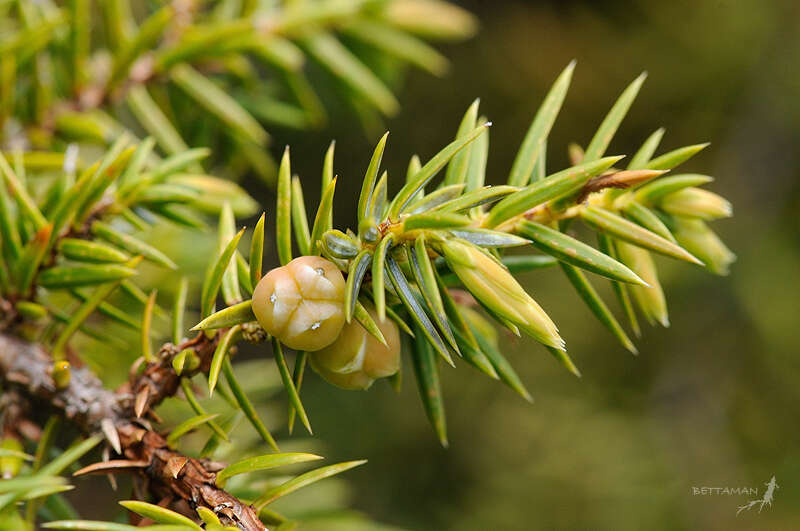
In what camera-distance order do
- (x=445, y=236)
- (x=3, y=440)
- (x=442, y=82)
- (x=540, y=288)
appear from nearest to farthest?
(x=445, y=236) → (x=3, y=440) → (x=540, y=288) → (x=442, y=82)

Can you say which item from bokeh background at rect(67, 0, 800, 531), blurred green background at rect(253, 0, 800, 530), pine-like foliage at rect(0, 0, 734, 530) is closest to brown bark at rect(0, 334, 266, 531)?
pine-like foliage at rect(0, 0, 734, 530)

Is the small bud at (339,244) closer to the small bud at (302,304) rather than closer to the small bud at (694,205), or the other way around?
the small bud at (302,304)

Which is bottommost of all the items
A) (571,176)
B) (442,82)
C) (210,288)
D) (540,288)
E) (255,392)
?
(255,392)

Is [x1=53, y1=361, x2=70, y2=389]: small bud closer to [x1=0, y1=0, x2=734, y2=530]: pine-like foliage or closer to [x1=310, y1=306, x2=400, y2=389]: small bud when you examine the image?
[x1=0, y1=0, x2=734, y2=530]: pine-like foliage

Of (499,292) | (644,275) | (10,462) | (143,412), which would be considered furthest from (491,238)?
(10,462)

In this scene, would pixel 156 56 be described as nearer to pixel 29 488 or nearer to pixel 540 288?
pixel 29 488

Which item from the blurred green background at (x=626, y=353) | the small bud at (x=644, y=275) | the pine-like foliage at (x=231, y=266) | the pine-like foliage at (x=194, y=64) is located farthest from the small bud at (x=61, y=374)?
the blurred green background at (x=626, y=353)

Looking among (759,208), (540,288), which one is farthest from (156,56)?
(759,208)
